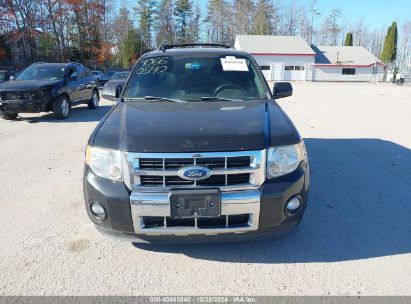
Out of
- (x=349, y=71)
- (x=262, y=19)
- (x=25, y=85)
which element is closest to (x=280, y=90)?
(x=25, y=85)

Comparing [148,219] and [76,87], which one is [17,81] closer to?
[76,87]

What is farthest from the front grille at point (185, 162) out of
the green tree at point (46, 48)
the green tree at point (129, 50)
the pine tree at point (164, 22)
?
the pine tree at point (164, 22)

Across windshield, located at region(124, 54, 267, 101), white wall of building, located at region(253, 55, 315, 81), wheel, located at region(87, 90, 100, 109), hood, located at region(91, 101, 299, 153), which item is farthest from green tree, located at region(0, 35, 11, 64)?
hood, located at region(91, 101, 299, 153)

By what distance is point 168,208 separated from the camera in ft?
8.64

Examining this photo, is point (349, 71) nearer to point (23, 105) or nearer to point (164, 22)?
point (164, 22)

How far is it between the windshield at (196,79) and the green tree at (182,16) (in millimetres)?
70820

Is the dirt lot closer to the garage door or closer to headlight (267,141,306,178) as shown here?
headlight (267,141,306,178)

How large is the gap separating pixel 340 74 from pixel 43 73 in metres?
44.1

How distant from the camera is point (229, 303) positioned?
2.53 metres

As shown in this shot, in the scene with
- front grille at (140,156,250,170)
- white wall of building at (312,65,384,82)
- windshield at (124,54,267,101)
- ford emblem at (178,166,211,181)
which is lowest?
white wall of building at (312,65,384,82)

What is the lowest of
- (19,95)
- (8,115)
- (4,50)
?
(8,115)

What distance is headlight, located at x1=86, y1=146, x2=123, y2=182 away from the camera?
2750mm

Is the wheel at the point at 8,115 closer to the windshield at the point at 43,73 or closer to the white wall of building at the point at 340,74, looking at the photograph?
the windshield at the point at 43,73

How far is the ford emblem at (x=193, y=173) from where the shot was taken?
8.64ft
